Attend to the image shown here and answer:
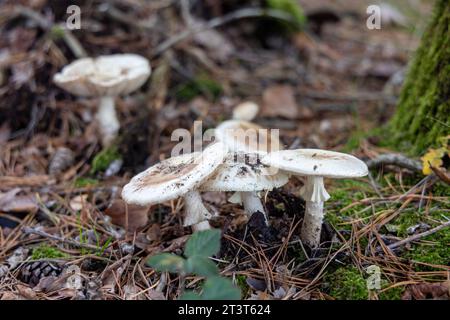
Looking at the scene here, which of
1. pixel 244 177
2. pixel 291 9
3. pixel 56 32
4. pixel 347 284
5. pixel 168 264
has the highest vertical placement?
pixel 291 9

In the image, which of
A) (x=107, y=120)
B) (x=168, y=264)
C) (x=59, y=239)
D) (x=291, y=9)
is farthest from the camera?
(x=291, y=9)

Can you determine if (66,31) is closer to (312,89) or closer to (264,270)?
(312,89)

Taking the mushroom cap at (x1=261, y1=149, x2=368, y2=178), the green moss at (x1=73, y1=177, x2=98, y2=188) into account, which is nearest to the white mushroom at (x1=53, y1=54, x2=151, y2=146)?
the green moss at (x1=73, y1=177, x2=98, y2=188)

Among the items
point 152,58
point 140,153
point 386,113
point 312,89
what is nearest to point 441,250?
point 140,153

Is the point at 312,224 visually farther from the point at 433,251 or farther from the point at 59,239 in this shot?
the point at 59,239

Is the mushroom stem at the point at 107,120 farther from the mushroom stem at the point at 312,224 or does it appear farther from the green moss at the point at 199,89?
the mushroom stem at the point at 312,224

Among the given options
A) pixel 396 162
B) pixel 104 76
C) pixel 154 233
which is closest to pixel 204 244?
pixel 154 233

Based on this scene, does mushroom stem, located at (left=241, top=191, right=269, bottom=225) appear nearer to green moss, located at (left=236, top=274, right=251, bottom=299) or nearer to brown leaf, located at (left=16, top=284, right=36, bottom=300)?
green moss, located at (left=236, top=274, right=251, bottom=299)

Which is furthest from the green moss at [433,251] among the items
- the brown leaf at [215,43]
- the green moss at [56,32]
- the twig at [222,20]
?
the green moss at [56,32]
